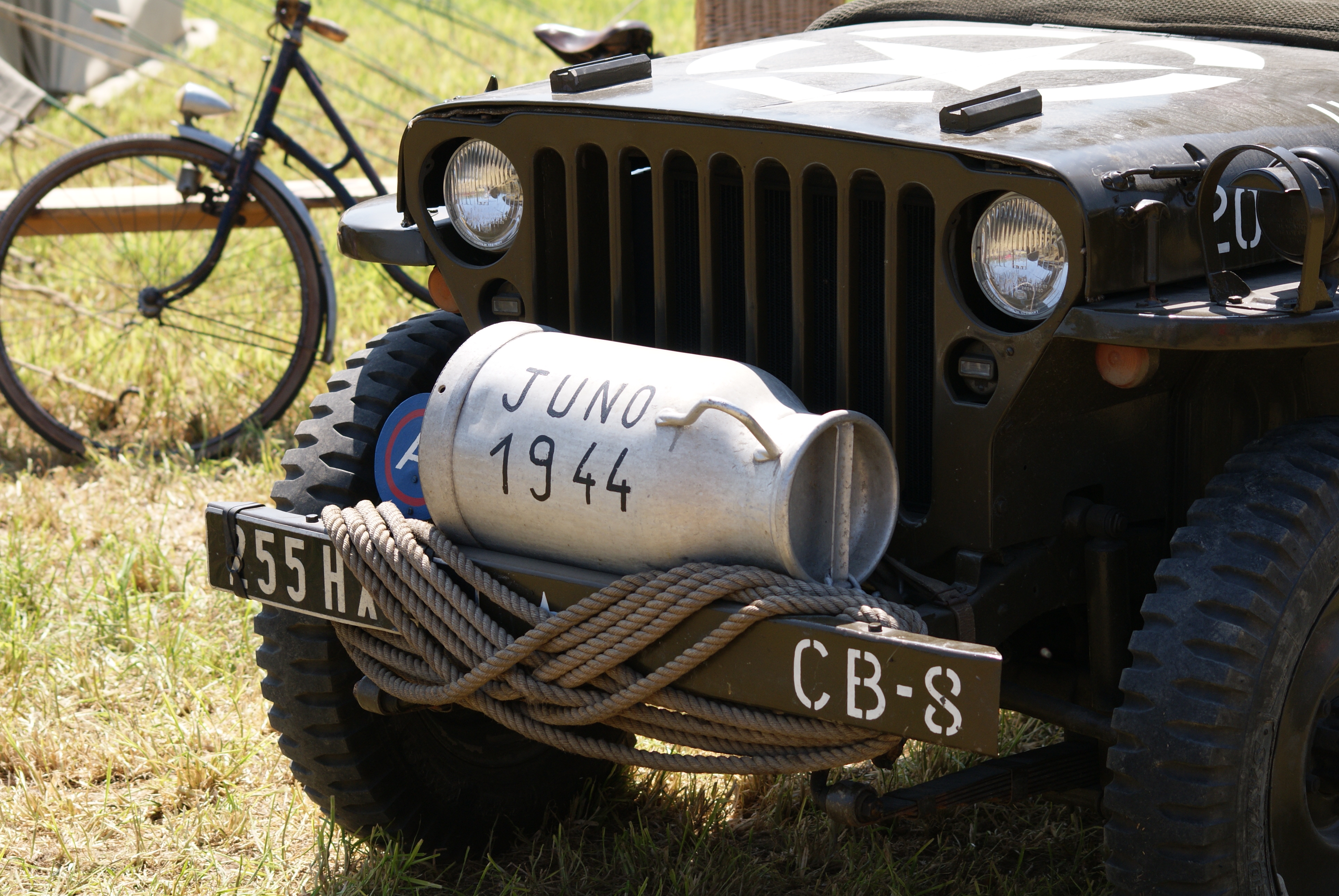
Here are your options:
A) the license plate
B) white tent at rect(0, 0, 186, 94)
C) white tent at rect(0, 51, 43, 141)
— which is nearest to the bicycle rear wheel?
white tent at rect(0, 51, 43, 141)

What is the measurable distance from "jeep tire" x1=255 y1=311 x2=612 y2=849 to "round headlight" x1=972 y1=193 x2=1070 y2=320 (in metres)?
1.13

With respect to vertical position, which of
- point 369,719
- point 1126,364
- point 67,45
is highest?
point 67,45

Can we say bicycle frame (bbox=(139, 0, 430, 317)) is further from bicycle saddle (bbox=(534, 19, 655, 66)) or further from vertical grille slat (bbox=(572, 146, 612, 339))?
vertical grille slat (bbox=(572, 146, 612, 339))

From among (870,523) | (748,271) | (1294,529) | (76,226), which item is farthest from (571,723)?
(76,226)

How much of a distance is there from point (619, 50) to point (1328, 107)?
5.78 ft

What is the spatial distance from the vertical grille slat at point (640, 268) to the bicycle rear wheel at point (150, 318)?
2.54m

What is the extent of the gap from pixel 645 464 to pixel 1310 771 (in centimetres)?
109

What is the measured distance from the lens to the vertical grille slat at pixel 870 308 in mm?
2301

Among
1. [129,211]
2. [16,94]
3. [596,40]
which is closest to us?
[596,40]

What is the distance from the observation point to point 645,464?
2051 mm

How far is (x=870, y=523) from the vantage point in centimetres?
217

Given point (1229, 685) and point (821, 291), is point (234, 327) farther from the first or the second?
point (1229, 685)

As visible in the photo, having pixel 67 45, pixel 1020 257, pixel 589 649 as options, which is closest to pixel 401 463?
pixel 589 649

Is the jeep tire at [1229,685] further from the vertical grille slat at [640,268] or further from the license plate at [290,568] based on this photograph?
the license plate at [290,568]
